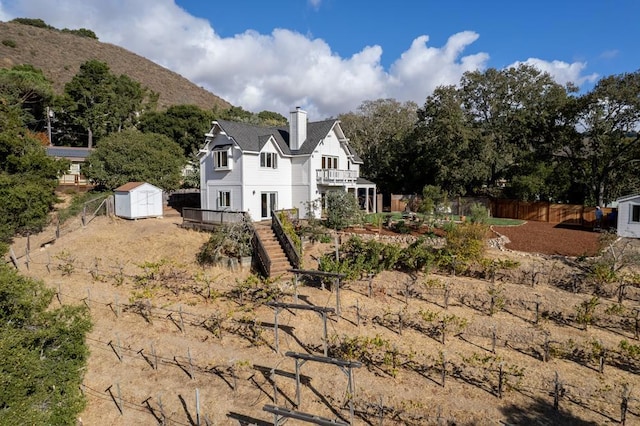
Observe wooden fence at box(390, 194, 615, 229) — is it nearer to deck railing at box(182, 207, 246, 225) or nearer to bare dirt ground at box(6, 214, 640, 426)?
bare dirt ground at box(6, 214, 640, 426)

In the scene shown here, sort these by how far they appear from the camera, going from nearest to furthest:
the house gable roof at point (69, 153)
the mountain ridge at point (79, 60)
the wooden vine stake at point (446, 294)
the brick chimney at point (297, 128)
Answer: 1. the wooden vine stake at point (446, 294)
2. the brick chimney at point (297, 128)
3. the house gable roof at point (69, 153)
4. the mountain ridge at point (79, 60)

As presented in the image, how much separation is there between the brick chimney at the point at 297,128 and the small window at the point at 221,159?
5.69 m

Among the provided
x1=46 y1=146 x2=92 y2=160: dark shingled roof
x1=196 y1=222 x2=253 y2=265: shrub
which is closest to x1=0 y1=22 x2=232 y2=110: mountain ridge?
x1=46 y1=146 x2=92 y2=160: dark shingled roof

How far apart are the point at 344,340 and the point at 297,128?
20754 millimetres

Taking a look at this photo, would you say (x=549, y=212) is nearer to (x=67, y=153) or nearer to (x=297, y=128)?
(x=297, y=128)

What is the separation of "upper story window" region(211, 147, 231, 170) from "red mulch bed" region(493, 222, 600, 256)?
64.3 feet

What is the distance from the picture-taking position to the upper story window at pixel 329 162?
31.3 meters

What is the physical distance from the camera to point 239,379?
12.1 meters

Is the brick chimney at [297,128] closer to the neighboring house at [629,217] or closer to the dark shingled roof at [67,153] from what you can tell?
the neighboring house at [629,217]

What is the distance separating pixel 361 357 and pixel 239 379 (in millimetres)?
4012

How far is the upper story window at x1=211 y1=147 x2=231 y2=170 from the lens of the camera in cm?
2790

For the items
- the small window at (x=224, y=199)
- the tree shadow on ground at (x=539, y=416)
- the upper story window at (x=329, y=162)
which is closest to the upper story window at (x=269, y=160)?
the small window at (x=224, y=199)

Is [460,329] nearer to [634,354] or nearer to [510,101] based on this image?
[634,354]

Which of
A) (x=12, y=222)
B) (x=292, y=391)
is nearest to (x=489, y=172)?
(x=292, y=391)
